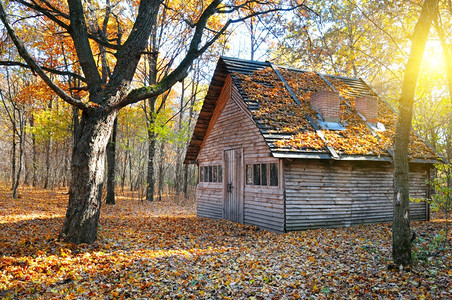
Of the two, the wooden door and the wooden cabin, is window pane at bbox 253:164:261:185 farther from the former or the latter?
the wooden door

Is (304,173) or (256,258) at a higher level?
(304,173)

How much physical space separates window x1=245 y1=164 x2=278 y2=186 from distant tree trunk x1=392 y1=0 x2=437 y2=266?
15.7ft

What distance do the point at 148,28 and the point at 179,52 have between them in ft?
42.1

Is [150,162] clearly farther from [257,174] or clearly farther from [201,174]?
[257,174]

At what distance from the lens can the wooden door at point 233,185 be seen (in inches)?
502

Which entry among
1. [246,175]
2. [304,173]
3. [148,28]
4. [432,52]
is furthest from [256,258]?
[432,52]

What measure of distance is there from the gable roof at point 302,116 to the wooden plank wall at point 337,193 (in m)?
0.72

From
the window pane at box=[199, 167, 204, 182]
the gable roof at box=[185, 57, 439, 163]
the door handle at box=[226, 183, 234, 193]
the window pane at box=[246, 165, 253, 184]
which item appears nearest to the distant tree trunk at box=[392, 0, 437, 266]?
the gable roof at box=[185, 57, 439, 163]

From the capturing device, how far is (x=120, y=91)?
8.10 metres

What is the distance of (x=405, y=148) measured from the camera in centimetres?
637

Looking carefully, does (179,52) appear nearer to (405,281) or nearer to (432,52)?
(432,52)

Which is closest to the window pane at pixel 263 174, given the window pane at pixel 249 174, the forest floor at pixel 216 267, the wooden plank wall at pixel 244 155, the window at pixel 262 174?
the window at pixel 262 174

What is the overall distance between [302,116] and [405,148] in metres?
5.54

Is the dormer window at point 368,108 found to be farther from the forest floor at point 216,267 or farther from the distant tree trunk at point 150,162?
the distant tree trunk at point 150,162
